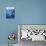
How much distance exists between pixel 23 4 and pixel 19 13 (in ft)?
1.16

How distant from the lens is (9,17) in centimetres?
459

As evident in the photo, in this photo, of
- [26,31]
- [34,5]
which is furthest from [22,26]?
[34,5]

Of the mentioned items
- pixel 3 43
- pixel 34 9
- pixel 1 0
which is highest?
pixel 1 0

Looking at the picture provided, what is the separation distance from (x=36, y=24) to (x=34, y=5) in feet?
2.24

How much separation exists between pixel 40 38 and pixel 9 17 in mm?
1319

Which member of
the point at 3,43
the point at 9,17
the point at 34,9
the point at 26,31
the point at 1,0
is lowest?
the point at 3,43

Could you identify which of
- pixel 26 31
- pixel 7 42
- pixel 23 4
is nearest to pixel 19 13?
pixel 23 4

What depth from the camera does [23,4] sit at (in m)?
4.59

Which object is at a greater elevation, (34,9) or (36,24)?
(34,9)

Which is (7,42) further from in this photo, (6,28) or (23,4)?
(23,4)

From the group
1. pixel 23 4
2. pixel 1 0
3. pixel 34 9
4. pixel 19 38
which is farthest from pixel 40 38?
pixel 1 0

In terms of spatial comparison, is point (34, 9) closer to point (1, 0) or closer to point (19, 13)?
point (19, 13)

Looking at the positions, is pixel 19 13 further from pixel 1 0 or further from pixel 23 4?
pixel 1 0

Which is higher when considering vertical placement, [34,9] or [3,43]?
[34,9]
